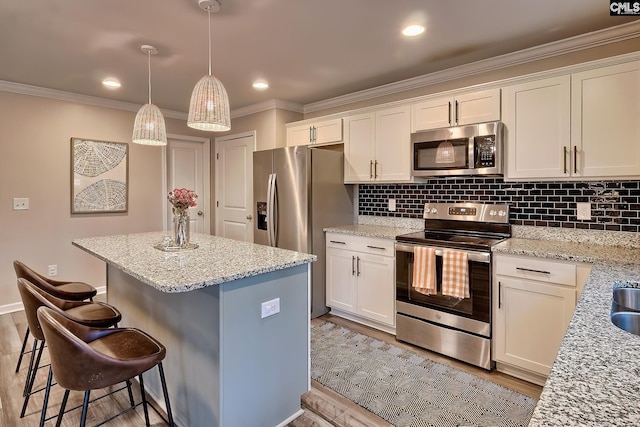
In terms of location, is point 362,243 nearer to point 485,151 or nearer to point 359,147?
point 359,147

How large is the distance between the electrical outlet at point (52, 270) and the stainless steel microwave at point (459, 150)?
13.5 ft

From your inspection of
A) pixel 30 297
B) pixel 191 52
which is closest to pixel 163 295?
pixel 30 297

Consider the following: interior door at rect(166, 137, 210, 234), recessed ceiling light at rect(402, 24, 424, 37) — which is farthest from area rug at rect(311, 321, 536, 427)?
interior door at rect(166, 137, 210, 234)

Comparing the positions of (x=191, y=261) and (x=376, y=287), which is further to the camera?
(x=376, y=287)

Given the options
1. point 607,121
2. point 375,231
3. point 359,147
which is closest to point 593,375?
point 607,121

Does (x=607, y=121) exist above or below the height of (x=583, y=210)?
above

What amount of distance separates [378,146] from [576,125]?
1578 mm

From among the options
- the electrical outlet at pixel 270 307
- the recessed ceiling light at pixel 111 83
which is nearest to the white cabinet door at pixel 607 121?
the electrical outlet at pixel 270 307

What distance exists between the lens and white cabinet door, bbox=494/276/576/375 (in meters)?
2.18

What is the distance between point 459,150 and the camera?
2.85 meters

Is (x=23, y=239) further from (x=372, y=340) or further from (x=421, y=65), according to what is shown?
(x=421, y=65)

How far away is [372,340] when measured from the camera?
9.86 ft

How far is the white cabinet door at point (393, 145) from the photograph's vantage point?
3227 millimetres

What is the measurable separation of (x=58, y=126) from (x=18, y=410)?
10.3 feet
